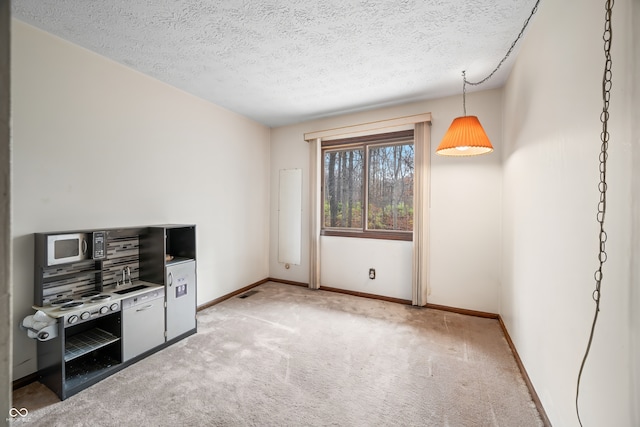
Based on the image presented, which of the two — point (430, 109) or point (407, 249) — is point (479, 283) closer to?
point (407, 249)

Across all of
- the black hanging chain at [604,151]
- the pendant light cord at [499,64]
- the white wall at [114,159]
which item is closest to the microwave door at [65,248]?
the white wall at [114,159]

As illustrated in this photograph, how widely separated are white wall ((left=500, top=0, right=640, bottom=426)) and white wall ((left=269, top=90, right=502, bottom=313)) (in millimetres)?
855

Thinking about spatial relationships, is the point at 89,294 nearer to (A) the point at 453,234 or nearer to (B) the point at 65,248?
(B) the point at 65,248

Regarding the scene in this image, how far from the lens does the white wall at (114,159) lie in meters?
2.14

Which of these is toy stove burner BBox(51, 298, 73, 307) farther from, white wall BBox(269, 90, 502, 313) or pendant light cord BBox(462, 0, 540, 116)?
pendant light cord BBox(462, 0, 540, 116)

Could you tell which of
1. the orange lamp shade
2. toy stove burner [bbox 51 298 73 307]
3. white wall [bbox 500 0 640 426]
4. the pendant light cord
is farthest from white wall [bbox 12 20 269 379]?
white wall [bbox 500 0 640 426]

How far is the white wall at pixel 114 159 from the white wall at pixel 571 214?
3512 millimetres

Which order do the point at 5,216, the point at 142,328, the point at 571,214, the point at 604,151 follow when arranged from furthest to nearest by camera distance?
the point at 142,328 → the point at 571,214 → the point at 604,151 → the point at 5,216

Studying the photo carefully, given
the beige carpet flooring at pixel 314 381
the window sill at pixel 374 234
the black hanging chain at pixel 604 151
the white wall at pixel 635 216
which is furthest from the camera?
the window sill at pixel 374 234

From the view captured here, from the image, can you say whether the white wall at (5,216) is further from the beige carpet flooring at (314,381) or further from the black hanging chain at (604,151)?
the black hanging chain at (604,151)

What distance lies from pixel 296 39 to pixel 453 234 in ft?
9.38

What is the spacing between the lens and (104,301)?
223 centimetres

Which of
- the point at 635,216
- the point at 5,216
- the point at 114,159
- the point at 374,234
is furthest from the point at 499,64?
the point at 114,159

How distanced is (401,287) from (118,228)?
3416mm
